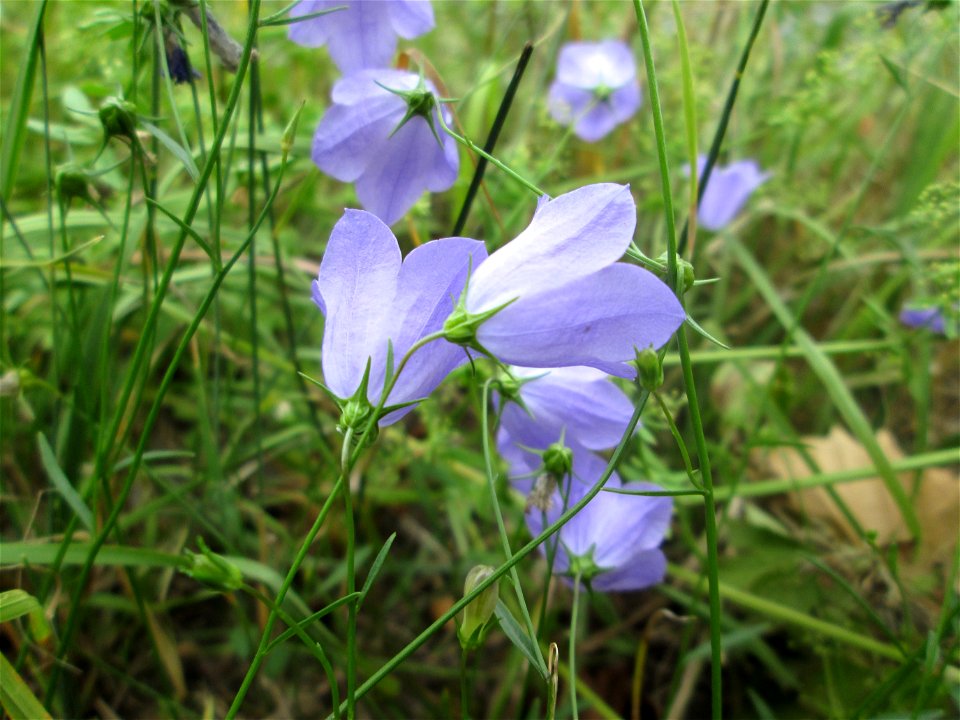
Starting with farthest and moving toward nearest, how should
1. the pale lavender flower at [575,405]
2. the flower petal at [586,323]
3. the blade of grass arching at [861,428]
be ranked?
1. the blade of grass arching at [861,428]
2. the pale lavender flower at [575,405]
3. the flower petal at [586,323]

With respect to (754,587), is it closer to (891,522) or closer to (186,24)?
(891,522)

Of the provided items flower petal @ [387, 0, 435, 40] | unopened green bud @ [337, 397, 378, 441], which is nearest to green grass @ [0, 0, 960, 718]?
flower petal @ [387, 0, 435, 40]

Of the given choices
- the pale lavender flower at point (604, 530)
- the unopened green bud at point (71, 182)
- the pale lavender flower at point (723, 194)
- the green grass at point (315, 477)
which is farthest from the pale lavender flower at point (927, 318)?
the unopened green bud at point (71, 182)

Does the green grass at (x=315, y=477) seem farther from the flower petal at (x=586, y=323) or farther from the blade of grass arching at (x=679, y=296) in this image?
the flower petal at (x=586, y=323)

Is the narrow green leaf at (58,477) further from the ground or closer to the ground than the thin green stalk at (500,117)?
closer to the ground

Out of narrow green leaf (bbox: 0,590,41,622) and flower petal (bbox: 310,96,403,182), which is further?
flower petal (bbox: 310,96,403,182)

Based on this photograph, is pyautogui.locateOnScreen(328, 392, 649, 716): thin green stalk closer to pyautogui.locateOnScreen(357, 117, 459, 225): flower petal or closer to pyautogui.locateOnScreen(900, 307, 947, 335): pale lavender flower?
pyautogui.locateOnScreen(357, 117, 459, 225): flower petal
